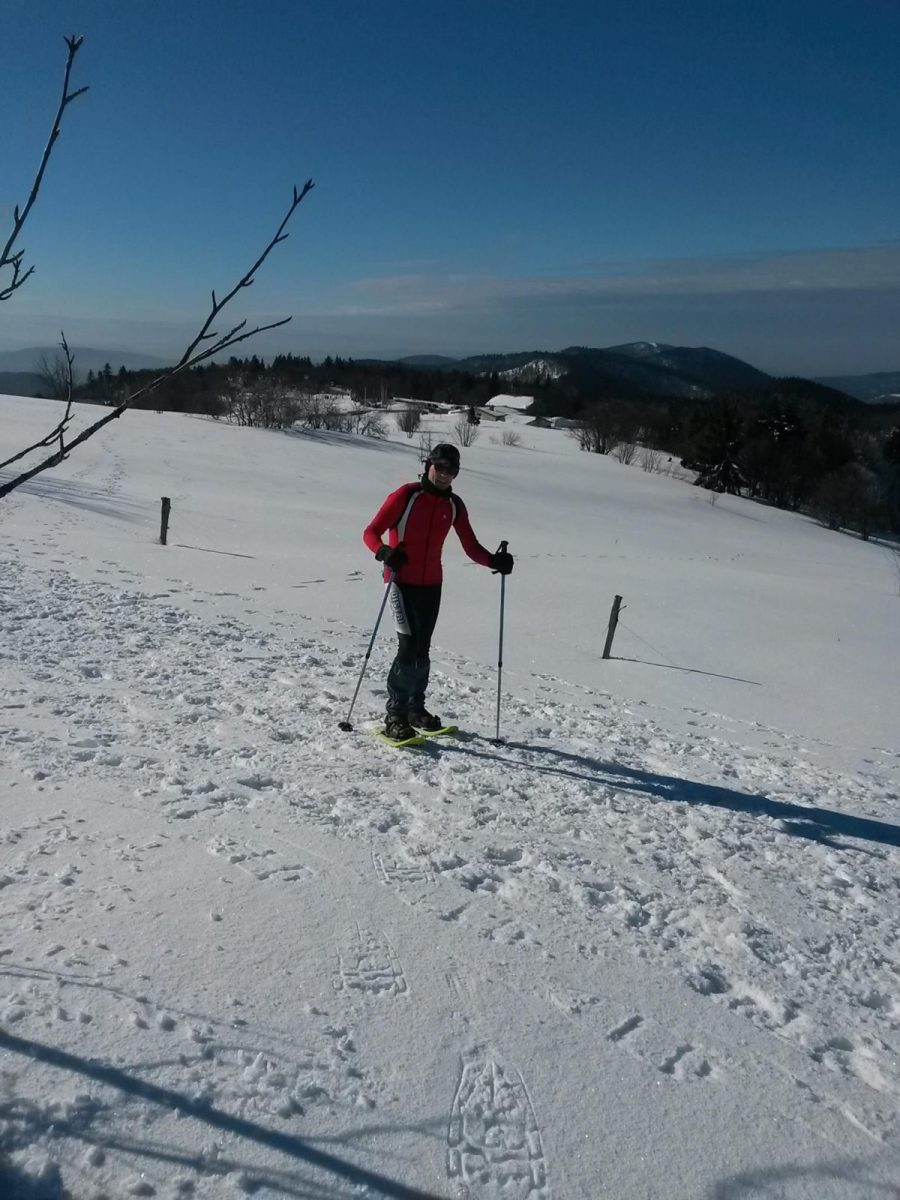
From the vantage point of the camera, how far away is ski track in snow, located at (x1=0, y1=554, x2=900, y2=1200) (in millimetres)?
2660

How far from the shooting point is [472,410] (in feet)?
265

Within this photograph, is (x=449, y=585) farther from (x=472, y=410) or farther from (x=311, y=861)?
(x=472, y=410)

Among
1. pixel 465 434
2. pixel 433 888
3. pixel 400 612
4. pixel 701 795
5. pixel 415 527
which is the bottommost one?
pixel 701 795

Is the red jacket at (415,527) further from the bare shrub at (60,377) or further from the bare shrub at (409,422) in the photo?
the bare shrub at (409,422)

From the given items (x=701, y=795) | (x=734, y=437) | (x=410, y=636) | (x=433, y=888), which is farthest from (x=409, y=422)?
(x=433, y=888)

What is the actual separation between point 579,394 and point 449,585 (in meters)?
115

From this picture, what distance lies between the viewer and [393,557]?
19.2 ft

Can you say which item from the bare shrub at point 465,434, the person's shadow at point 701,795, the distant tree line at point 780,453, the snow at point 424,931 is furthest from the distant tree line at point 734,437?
the person's shadow at point 701,795

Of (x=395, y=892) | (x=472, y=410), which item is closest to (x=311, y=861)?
(x=395, y=892)

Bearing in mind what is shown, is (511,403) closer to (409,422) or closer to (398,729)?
(409,422)

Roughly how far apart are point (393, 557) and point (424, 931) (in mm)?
2918

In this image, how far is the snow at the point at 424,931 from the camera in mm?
2531

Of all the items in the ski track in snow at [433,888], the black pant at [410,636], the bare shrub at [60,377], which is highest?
the bare shrub at [60,377]

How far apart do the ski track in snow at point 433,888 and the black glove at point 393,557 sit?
137 cm
